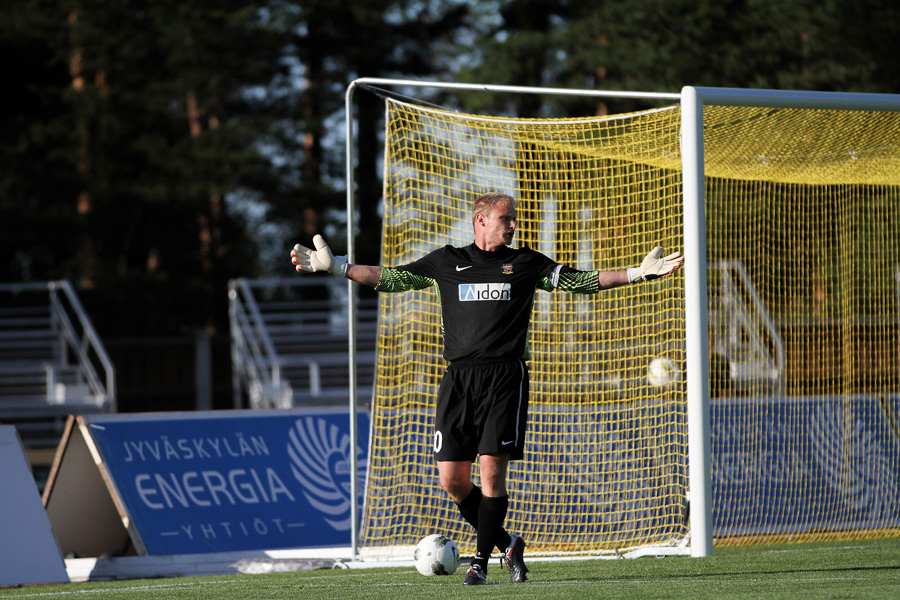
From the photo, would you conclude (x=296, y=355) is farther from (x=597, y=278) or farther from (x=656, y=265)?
(x=656, y=265)

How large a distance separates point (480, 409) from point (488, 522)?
1.68ft

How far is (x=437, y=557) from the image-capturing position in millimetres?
5488

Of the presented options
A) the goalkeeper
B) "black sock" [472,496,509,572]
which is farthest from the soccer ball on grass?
"black sock" [472,496,509,572]

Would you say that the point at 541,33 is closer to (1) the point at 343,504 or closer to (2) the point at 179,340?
(2) the point at 179,340

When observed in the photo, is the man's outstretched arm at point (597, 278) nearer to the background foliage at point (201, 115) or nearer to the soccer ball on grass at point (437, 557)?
the soccer ball on grass at point (437, 557)

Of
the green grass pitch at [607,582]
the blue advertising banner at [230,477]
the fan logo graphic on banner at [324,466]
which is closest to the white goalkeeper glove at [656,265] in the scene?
the green grass pitch at [607,582]

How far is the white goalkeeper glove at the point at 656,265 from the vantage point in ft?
17.0

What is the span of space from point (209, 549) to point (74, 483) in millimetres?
1001

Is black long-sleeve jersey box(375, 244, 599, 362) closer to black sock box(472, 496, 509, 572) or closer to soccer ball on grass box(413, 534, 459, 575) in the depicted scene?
black sock box(472, 496, 509, 572)

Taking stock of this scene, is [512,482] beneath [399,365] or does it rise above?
beneath

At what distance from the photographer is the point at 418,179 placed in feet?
25.1

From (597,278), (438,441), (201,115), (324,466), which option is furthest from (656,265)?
(201,115)

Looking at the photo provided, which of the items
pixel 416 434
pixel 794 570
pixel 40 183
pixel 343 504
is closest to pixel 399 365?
pixel 416 434

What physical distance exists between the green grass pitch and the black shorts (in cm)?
62
